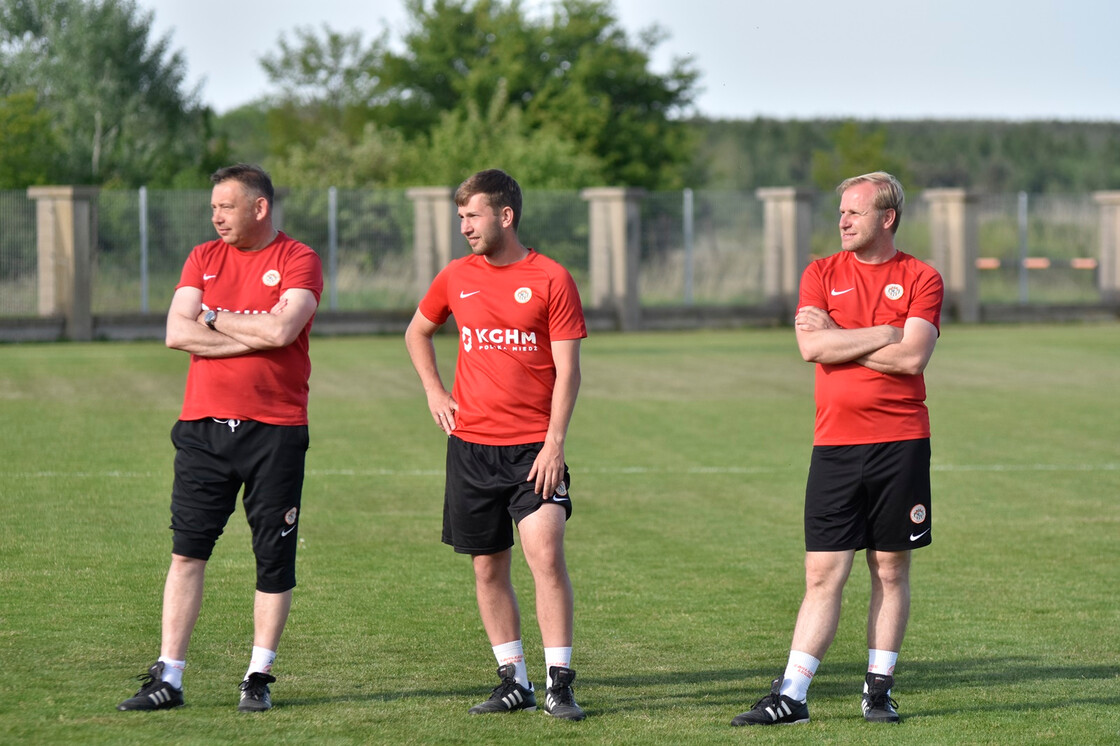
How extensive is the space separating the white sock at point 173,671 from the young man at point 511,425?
42.4 inches

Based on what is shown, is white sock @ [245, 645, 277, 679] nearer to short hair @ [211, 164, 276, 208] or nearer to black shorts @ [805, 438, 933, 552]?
short hair @ [211, 164, 276, 208]

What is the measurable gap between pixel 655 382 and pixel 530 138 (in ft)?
101

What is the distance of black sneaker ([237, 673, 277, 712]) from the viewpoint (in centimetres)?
582

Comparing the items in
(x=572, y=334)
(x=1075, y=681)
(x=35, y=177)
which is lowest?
(x=1075, y=681)

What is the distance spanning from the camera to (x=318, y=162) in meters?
48.2

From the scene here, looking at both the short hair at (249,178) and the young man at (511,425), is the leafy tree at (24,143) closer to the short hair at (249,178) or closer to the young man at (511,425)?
the short hair at (249,178)

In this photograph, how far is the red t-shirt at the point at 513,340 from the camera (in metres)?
5.91

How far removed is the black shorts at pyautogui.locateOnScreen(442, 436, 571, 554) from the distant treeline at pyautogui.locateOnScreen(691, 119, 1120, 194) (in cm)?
8796

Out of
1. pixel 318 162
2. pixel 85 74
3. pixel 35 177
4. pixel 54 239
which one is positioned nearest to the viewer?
pixel 54 239

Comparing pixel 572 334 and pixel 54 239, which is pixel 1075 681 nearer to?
pixel 572 334

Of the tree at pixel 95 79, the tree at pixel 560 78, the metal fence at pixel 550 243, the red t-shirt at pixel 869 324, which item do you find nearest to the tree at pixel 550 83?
the tree at pixel 560 78

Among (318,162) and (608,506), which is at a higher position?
(318,162)

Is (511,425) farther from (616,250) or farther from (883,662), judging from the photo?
(616,250)

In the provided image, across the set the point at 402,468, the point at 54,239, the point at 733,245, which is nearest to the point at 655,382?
the point at 402,468
